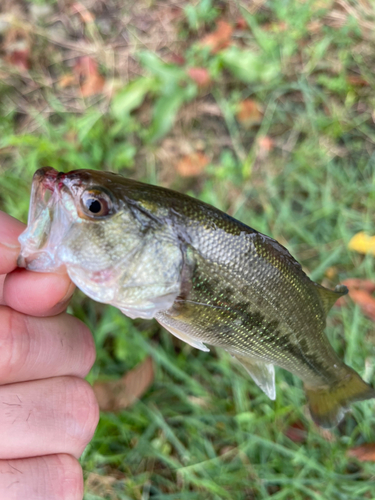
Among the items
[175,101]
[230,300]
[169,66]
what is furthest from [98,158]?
[230,300]

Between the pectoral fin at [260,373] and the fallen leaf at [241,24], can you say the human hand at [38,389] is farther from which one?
the fallen leaf at [241,24]

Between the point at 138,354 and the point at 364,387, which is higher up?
the point at 364,387

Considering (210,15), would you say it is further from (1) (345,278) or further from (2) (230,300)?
(2) (230,300)

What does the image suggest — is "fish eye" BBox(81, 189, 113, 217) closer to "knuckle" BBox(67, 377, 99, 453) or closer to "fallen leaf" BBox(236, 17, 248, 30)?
"knuckle" BBox(67, 377, 99, 453)

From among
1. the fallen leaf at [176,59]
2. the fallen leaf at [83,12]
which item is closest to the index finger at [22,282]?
the fallen leaf at [176,59]

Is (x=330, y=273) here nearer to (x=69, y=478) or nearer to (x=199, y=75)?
(x=199, y=75)

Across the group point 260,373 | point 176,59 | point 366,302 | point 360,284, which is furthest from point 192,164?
point 260,373
